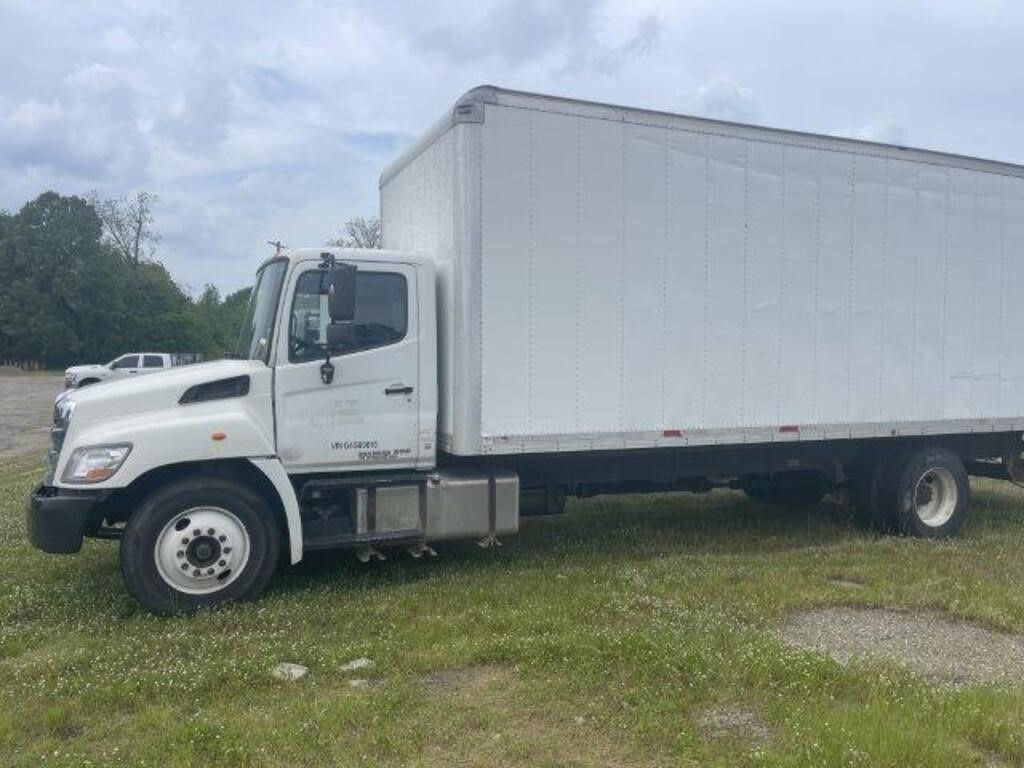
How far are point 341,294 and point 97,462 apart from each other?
2.00 meters

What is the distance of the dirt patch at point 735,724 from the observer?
4.49 metres

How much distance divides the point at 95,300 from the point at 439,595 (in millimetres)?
75144

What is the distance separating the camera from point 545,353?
7.20 meters

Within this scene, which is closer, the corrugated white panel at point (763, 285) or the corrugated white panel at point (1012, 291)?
the corrugated white panel at point (763, 285)

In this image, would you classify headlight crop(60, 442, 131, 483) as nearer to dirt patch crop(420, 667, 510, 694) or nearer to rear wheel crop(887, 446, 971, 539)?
dirt patch crop(420, 667, 510, 694)

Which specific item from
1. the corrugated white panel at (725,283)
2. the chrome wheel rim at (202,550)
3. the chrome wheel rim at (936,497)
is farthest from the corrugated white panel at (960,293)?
the chrome wheel rim at (202,550)

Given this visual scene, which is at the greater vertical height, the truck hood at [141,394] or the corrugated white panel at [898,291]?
the corrugated white panel at [898,291]

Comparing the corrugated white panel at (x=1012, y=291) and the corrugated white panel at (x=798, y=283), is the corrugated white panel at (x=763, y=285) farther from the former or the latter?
the corrugated white panel at (x=1012, y=291)

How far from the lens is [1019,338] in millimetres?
9375

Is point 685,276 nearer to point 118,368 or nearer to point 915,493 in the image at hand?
point 915,493

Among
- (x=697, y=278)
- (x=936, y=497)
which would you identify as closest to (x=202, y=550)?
(x=697, y=278)

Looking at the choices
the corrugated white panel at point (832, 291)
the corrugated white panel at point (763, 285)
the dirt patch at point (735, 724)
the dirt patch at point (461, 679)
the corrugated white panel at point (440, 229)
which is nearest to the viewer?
the dirt patch at point (735, 724)

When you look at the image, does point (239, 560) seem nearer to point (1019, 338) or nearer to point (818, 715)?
point (818, 715)

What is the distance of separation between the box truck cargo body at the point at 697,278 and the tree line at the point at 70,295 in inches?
2645
